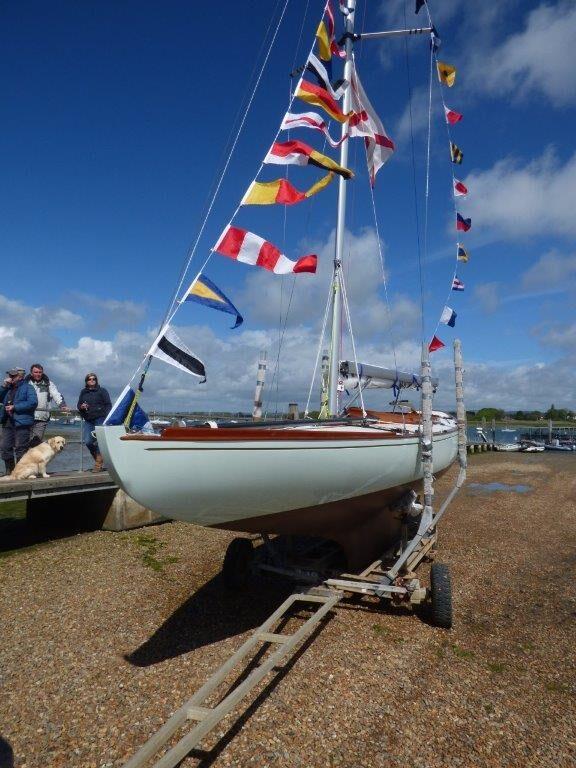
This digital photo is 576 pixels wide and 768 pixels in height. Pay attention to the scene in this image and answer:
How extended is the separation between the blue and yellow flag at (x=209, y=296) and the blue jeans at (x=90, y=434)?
15.5 feet

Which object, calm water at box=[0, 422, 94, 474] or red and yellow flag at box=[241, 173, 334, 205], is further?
calm water at box=[0, 422, 94, 474]

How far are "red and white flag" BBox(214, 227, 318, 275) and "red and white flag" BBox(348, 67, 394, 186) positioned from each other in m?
3.46

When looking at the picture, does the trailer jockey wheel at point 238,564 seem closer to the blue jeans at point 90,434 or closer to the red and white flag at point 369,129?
the blue jeans at point 90,434

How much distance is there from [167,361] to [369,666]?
3242 millimetres

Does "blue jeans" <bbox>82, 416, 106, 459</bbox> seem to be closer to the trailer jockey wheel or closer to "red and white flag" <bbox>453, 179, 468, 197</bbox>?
the trailer jockey wheel

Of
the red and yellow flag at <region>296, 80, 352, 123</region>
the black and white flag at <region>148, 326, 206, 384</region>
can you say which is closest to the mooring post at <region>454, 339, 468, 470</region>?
the red and yellow flag at <region>296, 80, 352, 123</region>

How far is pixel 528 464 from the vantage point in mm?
24922

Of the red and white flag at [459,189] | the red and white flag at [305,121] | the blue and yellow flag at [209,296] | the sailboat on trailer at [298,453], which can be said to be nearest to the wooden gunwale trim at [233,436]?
the sailboat on trailer at [298,453]

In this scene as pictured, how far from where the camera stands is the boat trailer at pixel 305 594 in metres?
2.93

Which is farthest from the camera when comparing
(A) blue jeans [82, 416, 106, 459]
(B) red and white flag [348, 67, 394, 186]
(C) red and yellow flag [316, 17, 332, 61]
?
(A) blue jeans [82, 416, 106, 459]

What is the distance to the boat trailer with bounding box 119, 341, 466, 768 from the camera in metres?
2.93

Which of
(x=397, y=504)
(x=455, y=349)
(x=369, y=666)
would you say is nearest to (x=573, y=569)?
(x=397, y=504)

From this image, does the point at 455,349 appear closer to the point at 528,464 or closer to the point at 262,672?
the point at 262,672

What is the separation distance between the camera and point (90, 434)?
8531 mm
